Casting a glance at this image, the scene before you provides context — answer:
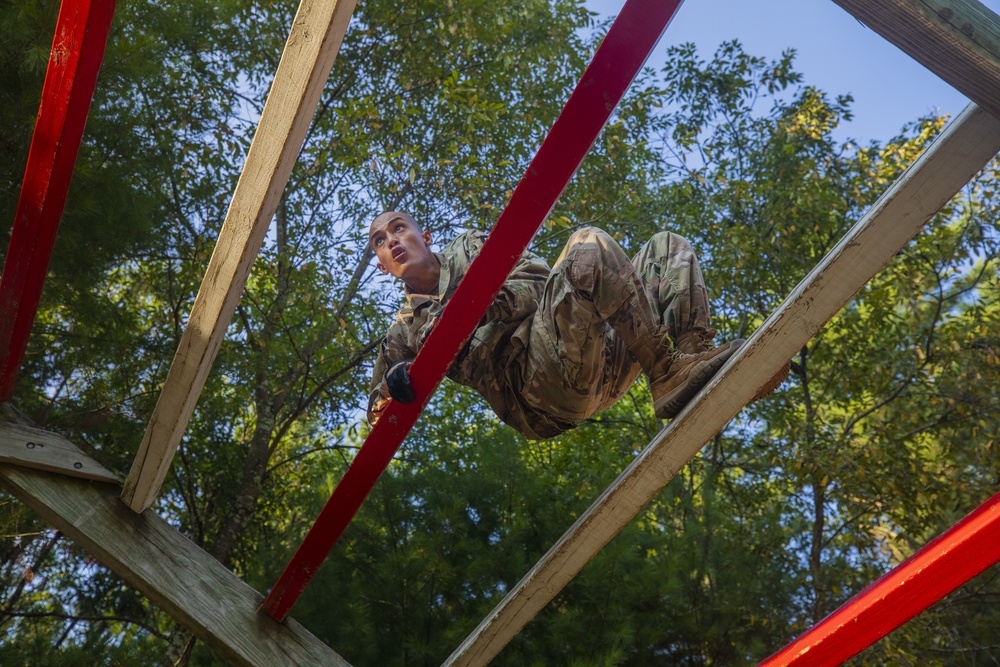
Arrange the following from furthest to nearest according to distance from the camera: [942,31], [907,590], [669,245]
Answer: [669,245] → [907,590] → [942,31]

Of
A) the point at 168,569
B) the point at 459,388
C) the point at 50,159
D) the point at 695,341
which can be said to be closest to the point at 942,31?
the point at 695,341

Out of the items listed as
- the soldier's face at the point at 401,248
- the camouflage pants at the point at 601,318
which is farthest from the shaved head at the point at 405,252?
the camouflage pants at the point at 601,318

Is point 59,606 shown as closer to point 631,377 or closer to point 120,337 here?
point 120,337

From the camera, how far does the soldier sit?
7.77ft

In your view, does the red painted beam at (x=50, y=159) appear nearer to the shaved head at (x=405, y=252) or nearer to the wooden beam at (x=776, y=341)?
the shaved head at (x=405, y=252)

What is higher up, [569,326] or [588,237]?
[588,237]

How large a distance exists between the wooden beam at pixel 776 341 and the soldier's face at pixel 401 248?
→ 1006 mm

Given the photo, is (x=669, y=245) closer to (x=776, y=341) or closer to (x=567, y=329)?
(x=567, y=329)

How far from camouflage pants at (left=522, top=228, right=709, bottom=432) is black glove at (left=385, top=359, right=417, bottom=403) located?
1.36 ft

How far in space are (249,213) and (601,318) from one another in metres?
0.93

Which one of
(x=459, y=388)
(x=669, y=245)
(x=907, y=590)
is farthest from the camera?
(x=459, y=388)

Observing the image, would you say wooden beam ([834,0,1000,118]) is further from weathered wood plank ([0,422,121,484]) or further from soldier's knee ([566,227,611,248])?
weathered wood plank ([0,422,121,484])

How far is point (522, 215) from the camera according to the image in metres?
1.98

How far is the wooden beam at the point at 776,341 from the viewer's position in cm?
170
